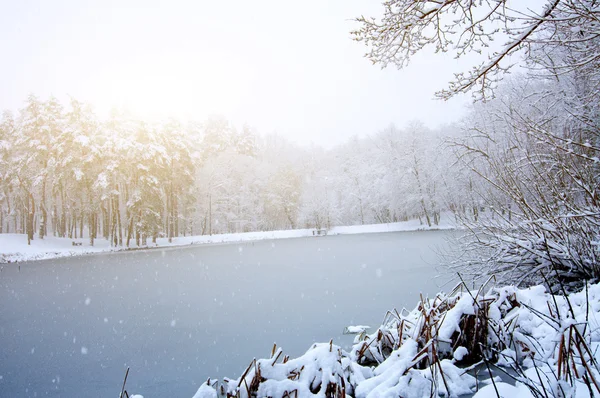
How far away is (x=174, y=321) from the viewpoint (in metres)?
7.38

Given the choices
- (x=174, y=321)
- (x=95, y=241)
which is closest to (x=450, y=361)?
(x=174, y=321)

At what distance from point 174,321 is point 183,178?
103ft

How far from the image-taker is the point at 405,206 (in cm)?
3884

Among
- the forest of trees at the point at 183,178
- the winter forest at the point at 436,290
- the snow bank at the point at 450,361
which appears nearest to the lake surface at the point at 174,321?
the winter forest at the point at 436,290

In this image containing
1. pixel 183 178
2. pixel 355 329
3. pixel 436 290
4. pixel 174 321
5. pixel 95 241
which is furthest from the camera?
pixel 183 178

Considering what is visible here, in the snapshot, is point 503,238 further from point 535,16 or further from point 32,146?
point 32,146

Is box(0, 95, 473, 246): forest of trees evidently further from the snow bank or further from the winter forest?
the snow bank

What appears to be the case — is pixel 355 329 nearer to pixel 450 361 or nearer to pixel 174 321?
pixel 450 361

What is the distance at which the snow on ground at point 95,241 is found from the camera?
2369 cm

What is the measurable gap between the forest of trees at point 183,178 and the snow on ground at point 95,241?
3.57 feet

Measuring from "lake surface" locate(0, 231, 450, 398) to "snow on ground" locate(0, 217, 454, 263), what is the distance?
10.6m

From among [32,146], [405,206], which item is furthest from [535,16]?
[405,206]

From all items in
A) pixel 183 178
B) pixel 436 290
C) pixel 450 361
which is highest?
pixel 183 178

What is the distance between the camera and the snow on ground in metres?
23.7
